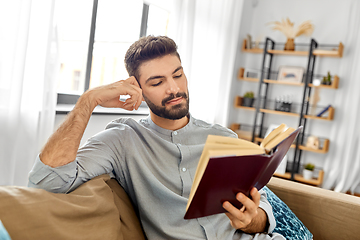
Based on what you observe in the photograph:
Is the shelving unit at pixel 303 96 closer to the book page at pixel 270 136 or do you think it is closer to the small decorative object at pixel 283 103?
the small decorative object at pixel 283 103

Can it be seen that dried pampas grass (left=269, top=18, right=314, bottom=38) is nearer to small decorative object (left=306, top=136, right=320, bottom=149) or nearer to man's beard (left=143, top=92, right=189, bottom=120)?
small decorative object (left=306, top=136, right=320, bottom=149)

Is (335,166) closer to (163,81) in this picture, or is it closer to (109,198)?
(163,81)

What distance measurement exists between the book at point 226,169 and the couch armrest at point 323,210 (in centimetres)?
69

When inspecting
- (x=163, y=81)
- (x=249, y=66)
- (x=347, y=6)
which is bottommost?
(x=163, y=81)

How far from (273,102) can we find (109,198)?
3.53 meters

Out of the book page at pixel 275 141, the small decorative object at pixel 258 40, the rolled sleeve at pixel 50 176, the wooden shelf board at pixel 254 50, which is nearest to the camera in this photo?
the book page at pixel 275 141

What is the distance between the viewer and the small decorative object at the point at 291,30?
12.3 ft

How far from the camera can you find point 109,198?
969 millimetres

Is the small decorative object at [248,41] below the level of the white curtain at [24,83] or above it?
above

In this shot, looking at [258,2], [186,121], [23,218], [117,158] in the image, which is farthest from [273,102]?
[23,218]

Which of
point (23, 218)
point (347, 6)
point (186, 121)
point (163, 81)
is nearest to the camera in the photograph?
point (23, 218)

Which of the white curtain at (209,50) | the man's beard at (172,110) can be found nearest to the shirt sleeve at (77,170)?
the man's beard at (172,110)

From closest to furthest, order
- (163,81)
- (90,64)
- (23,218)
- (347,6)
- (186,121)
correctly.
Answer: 1. (23,218)
2. (163,81)
3. (186,121)
4. (90,64)
5. (347,6)

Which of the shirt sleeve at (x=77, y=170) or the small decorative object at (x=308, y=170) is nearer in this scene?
the shirt sleeve at (x=77, y=170)
